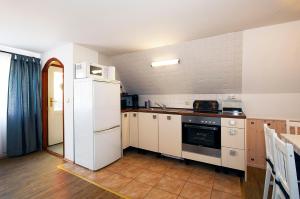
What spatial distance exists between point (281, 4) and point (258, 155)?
90.8 inches

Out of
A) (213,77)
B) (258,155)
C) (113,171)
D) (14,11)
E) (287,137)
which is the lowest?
(113,171)

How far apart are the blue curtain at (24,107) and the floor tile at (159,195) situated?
2.91 m

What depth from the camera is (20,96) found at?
3.08 metres

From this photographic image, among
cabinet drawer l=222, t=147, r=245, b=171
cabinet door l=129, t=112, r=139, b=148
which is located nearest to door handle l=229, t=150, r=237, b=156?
cabinet drawer l=222, t=147, r=245, b=171

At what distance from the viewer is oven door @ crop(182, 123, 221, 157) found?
2438 mm

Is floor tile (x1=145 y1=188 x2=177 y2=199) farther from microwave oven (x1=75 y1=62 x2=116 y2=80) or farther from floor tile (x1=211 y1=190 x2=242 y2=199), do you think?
microwave oven (x1=75 y1=62 x2=116 y2=80)

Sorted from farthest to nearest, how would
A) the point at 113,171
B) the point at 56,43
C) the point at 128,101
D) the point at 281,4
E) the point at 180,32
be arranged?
the point at 128,101 < the point at 56,43 < the point at 113,171 < the point at 180,32 < the point at 281,4

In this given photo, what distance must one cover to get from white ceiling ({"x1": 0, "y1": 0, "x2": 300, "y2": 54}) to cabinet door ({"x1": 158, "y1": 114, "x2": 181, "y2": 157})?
1433 millimetres

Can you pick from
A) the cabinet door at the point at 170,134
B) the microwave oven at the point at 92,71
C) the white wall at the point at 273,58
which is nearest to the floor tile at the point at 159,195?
the cabinet door at the point at 170,134

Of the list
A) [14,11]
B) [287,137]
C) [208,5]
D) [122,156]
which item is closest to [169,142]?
[122,156]

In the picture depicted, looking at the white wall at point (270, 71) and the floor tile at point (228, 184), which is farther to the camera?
the white wall at point (270, 71)

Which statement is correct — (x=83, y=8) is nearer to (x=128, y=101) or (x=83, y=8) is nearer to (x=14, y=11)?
(x=14, y=11)

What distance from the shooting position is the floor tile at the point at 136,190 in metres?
1.90

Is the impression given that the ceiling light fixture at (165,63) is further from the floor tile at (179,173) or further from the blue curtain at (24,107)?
the blue curtain at (24,107)
